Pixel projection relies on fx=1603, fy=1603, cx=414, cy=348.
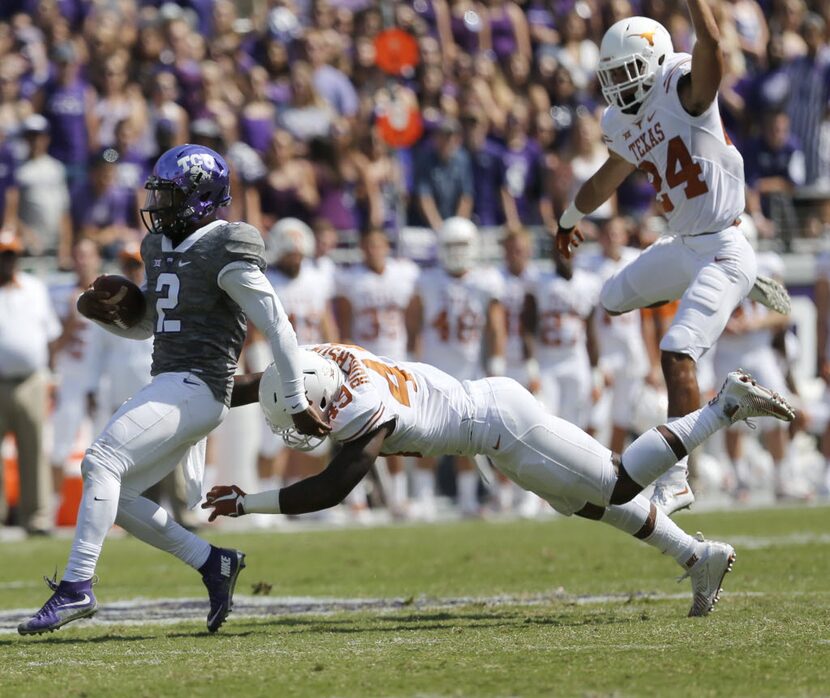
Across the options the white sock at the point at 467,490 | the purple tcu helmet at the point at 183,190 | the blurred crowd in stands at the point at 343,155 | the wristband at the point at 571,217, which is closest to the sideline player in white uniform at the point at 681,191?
the wristband at the point at 571,217

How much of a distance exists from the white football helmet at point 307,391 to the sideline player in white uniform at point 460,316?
6.69 m

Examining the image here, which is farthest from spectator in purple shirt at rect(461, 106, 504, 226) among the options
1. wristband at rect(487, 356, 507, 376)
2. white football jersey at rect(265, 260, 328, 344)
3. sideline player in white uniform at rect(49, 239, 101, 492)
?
sideline player in white uniform at rect(49, 239, 101, 492)

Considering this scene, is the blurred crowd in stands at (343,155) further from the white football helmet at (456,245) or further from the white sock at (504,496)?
the white football helmet at (456,245)

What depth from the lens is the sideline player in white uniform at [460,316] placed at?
41.7 feet

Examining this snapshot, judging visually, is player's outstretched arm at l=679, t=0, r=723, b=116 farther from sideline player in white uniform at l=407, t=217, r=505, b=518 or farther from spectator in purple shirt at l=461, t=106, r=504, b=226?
spectator in purple shirt at l=461, t=106, r=504, b=226

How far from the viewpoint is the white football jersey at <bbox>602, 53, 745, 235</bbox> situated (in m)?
7.10

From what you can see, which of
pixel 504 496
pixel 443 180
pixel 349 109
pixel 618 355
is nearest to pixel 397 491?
pixel 504 496

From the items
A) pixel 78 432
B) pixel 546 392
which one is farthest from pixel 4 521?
pixel 546 392

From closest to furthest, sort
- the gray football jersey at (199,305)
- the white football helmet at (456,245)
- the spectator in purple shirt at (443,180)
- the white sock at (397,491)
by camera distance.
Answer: the gray football jersey at (199,305)
the white sock at (397,491)
the white football helmet at (456,245)
the spectator in purple shirt at (443,180)

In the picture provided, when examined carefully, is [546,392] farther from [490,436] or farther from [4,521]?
[490,436]

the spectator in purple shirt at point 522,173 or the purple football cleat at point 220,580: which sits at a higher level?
the spectator in purple shirt at point 522,173

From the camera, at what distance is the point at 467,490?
41.5ft

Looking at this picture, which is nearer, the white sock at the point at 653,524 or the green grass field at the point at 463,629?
the green grass field at the point at 463,629

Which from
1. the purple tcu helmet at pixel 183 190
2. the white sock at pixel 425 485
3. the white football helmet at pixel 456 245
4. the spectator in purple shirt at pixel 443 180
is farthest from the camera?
the spectator in purple shirt at pixel 443 180
